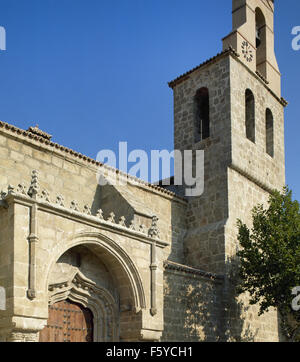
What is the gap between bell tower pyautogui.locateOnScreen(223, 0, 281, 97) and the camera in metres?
19.0

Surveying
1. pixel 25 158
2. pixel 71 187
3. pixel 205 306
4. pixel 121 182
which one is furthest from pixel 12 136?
pixel 205 306

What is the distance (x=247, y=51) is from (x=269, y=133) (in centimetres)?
312

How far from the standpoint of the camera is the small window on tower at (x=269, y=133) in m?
19.7

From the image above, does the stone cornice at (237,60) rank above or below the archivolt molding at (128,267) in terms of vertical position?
above

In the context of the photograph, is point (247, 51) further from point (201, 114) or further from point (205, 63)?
point (201, 114)

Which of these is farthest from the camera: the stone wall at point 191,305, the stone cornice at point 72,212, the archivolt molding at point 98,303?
the stone wall at point 191,305

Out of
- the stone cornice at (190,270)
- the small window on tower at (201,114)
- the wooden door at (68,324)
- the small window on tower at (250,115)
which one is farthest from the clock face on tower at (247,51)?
the wooden door at (68,324)

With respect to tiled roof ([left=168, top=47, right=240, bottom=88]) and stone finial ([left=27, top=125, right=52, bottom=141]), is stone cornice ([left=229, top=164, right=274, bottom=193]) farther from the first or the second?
stone finial ([left=27, top=125, right=52, bottom=141])

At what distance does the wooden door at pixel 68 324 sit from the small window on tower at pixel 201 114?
354 inches

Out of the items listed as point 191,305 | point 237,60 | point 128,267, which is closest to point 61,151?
point 128,267

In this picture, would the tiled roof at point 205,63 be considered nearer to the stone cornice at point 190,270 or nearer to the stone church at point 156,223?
the stone church at point 156,223
